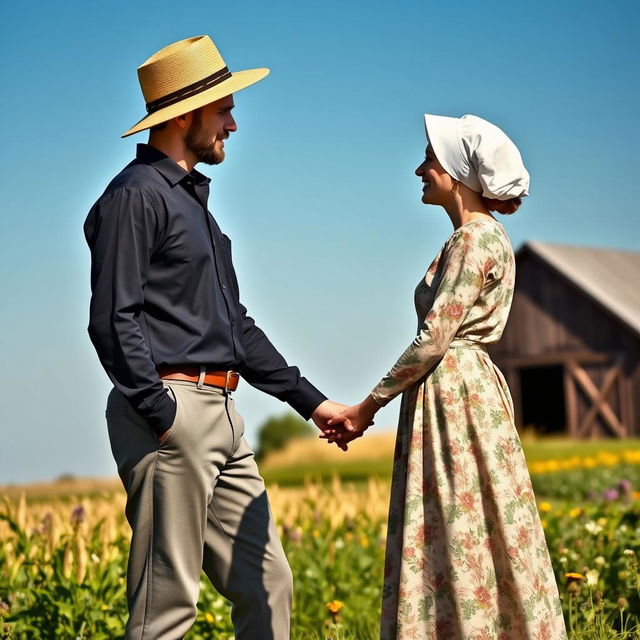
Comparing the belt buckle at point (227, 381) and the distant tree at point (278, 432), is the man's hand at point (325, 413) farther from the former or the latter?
the distant tree at point (278, 432)

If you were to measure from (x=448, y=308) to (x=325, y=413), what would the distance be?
34.2 inches

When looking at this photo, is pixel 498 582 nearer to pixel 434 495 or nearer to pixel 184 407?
pixel 434 495

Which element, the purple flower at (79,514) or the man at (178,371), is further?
the purple flower at (79,514)

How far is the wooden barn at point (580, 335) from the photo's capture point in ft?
70.3

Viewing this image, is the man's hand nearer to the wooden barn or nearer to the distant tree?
the distant tree

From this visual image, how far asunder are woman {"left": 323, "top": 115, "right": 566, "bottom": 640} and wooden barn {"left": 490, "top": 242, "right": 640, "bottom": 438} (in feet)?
59.1

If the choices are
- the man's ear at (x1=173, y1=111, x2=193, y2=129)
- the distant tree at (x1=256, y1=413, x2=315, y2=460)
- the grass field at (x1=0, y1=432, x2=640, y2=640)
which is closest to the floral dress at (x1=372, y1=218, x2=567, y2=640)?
the grass field at (x1=0, y1=432, x2=640, y2=640)

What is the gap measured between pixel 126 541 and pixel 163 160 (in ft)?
9.68

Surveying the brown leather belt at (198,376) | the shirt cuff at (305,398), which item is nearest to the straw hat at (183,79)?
the brown leather belt at (198,376)

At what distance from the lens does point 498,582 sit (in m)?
3.38

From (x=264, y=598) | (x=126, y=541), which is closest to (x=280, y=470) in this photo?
(x=126, y=541)

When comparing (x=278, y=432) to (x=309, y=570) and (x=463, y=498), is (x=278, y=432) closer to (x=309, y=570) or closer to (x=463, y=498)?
(x=309, y=570)

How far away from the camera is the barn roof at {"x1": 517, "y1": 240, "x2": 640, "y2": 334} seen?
70.3ft

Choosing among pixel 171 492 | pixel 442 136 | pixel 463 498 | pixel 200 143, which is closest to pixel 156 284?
pixel 200 143
